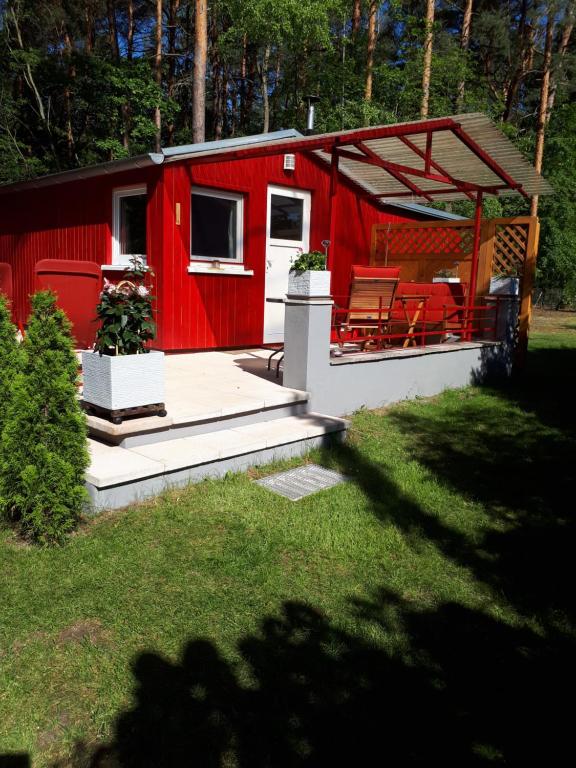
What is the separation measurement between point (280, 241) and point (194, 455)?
5128mm

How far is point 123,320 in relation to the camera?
391 cm

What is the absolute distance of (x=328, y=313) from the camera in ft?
17.4

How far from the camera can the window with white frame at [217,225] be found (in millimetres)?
7551

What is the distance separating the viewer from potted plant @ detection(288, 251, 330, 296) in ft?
16.8

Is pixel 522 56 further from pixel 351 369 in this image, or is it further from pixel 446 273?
pixel 351 369

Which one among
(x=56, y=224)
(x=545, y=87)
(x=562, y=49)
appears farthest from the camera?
(x=562, y=49)

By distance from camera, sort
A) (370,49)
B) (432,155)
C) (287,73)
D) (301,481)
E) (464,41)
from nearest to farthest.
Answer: (301,481), (432,155), (370,49), (464,41), (287,73)

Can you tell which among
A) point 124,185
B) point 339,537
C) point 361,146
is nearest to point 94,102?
point 124,185

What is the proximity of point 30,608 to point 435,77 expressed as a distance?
20.1 metres

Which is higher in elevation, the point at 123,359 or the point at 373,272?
the point at 373,272

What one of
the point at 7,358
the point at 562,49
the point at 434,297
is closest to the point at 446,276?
the point at 434,297

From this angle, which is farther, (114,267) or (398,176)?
(398,176)

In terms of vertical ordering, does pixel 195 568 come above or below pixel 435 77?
below

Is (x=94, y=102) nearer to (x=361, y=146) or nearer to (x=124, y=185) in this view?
(x=124, y=185)
